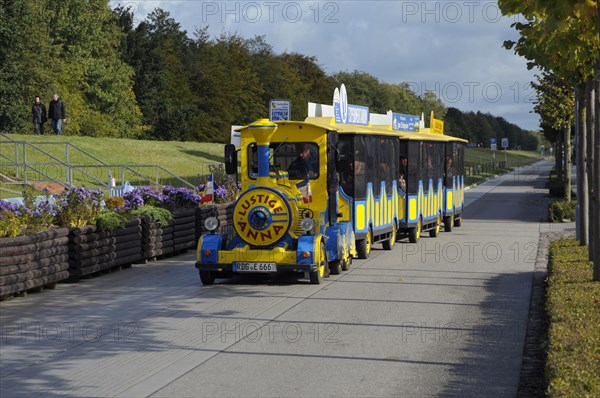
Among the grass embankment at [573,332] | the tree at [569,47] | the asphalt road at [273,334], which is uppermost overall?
the tree at [569,47]

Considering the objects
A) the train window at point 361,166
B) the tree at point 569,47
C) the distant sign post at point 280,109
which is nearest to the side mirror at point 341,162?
the train window at point 361,166

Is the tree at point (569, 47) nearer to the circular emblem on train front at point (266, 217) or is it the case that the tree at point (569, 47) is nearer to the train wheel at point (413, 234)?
the circular emblem on train front at point (266, 217)

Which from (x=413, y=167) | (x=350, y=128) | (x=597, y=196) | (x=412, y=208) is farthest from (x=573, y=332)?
(x=413, y=167)

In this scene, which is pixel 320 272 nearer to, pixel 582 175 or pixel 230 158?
pixel 230 158

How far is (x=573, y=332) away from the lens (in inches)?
429

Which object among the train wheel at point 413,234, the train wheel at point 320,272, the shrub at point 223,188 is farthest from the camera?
the shrub at point 223,188

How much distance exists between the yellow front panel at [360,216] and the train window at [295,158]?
108 inches

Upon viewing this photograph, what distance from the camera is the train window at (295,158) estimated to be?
19891mm

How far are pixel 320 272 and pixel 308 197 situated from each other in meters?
1.53

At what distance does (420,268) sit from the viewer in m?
21.5

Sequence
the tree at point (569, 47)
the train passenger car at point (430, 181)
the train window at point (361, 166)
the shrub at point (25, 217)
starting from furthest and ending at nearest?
1. the train passenger car at point (430, 181)
2. the train window at point (361, 166)
3. the shrub at point (25, 217)
4. the tree at point (569, 47)

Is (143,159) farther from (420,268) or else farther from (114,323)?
(114,323)

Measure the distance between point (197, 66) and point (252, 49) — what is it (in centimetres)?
1585

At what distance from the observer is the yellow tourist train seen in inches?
720
